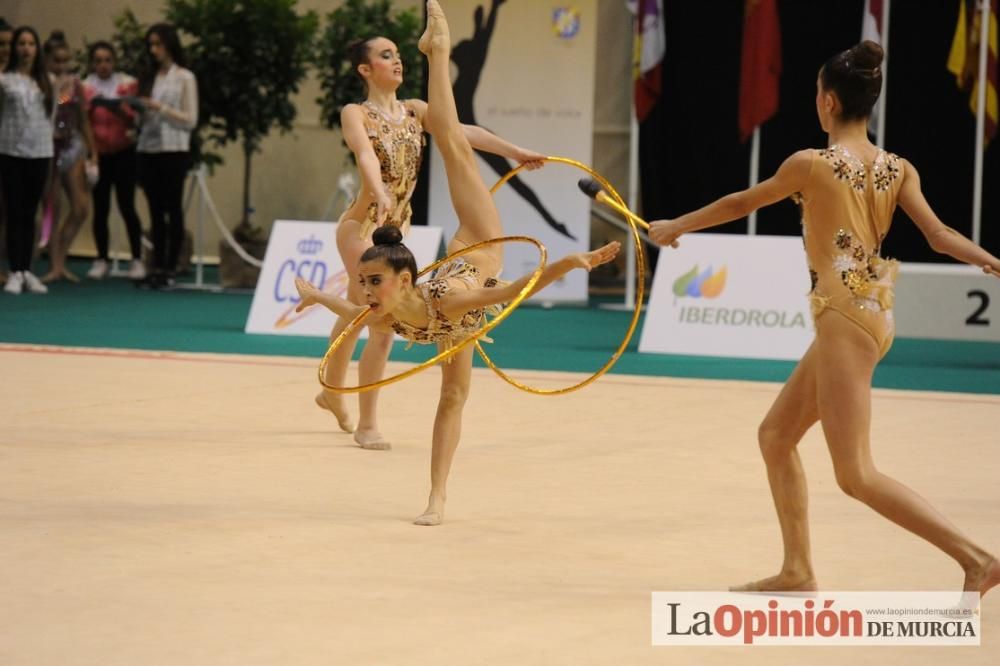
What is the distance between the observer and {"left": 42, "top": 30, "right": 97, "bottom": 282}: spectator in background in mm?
14406

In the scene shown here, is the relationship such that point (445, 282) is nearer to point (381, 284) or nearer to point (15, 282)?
point (381, 284)

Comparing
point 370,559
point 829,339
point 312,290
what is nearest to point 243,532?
point 370,559

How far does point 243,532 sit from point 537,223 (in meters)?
8.69

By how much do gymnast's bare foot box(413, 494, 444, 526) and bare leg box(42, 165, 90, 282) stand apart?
33.4ft

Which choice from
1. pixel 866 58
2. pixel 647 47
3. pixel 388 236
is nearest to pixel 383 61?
pixel 388 236

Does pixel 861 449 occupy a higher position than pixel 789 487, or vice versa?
pixel 861 449

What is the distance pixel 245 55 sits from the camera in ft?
49.7

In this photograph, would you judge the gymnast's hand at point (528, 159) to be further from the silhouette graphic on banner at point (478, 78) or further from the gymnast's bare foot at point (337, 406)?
the silhouette graphic on banner at point (478, 78)

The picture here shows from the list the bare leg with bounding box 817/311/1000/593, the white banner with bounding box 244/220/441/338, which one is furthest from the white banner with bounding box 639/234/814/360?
the bare leg with bounding box 817/311/1000/593

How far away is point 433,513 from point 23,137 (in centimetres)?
914

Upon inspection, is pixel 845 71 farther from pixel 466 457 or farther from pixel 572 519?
pixel 466 457

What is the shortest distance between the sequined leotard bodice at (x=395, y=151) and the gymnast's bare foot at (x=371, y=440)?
98 centimetres

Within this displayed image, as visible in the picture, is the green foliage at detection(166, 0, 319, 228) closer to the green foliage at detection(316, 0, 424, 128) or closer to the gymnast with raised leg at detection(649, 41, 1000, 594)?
the green foliage at detection(316, 0, 424, 128)

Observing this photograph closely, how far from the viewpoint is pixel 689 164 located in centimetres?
1491
